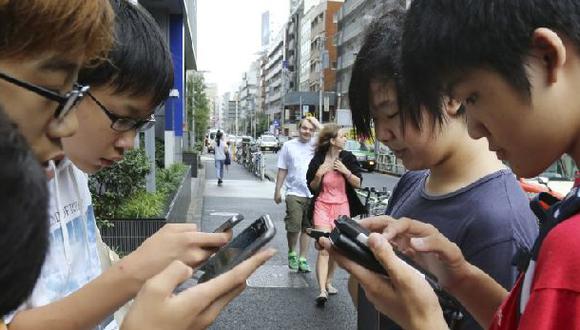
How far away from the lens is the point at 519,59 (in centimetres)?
102

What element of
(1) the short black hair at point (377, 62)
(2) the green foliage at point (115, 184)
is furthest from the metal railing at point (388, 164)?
(1) the short black hair at point (377, 62)

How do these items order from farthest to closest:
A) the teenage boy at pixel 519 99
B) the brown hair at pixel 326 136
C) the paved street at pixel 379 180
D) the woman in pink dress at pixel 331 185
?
the paved street at pixel 379 180 < the brown hair at pixel 326 136 < the woman in pink dress at pixel 331 185 < the teenage boy at pixel 519 99

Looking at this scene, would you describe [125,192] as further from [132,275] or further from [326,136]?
[132,275]

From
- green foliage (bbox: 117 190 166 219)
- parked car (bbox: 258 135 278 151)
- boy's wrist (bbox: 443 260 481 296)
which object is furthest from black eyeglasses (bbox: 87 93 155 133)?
parked car (bbox: 258 135 278 151)

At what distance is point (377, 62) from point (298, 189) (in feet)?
16.2

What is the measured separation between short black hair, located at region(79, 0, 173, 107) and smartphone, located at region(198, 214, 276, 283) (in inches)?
28.9

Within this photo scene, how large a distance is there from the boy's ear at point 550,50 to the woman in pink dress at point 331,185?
488 cm

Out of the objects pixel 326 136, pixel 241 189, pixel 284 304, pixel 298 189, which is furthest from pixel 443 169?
pixel 241 189

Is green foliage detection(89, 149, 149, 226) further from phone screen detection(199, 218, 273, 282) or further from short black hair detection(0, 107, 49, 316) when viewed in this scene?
short black hair detection(0, 107, 49, 316)

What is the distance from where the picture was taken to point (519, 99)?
103 cm

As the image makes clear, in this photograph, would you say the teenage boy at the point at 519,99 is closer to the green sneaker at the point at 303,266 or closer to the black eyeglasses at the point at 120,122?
the black eyeglasses at the point at 120,122

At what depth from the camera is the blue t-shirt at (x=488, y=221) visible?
1528 millimetres

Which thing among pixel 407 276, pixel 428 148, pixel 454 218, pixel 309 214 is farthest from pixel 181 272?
pixel 309 214

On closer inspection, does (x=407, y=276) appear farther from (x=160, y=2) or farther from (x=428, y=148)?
(x=160, y=2)
